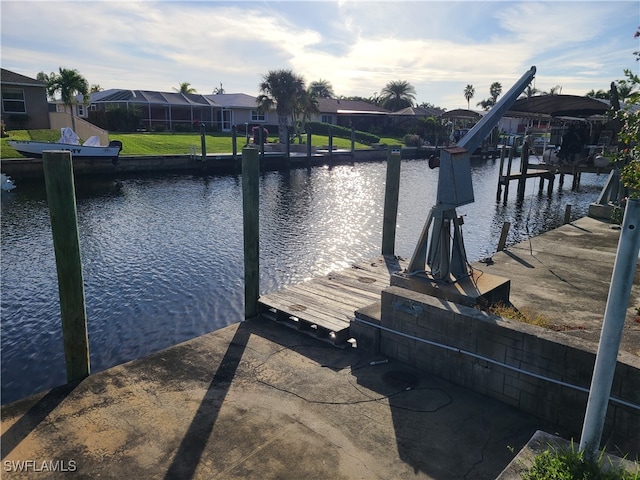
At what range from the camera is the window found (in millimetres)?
40041

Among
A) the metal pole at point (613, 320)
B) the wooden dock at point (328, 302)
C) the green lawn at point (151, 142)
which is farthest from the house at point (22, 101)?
the metal pole at point (613, 320)

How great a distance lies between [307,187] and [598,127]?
62.0ft

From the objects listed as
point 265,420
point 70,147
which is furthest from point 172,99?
point 265,420

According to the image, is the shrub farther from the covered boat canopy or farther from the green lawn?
the covered boat canopy

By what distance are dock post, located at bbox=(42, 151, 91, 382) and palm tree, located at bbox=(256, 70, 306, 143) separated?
42.4m

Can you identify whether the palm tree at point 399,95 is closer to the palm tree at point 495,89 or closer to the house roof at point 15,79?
the palm tree at point 495,89

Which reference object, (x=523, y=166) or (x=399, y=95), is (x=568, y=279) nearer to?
(x=523, y=166)

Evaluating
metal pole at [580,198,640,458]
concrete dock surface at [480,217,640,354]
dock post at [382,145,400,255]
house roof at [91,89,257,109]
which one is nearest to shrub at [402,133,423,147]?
house roof at [91,89,257,109]

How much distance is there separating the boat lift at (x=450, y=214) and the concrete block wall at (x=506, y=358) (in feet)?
4.00

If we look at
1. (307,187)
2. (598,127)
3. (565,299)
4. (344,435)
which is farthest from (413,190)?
(344,435)

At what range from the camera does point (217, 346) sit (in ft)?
27.7

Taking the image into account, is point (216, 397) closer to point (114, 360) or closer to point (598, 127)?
point (114, 360)

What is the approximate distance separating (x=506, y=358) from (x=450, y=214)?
2.89 m

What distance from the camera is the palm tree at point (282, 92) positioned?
48594mm
